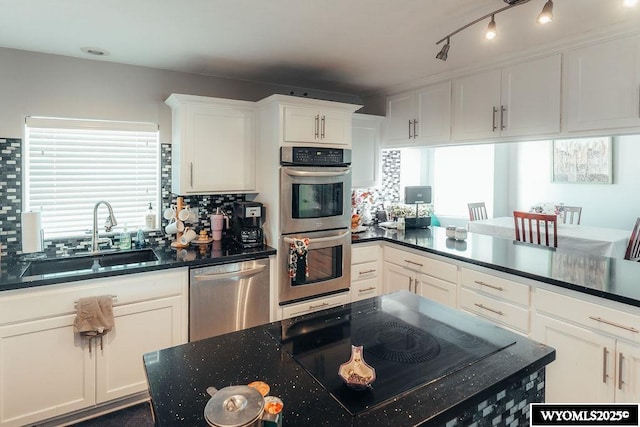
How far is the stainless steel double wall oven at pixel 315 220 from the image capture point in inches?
107

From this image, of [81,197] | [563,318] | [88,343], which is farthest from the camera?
[81,197]

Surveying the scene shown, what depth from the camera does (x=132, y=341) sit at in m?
2.24

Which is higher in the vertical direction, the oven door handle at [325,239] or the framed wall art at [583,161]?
the framed wall art at [583,161]

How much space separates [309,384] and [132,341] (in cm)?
173

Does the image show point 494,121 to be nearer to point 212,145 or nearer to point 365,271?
point 365,271

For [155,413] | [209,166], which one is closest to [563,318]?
[155,413]

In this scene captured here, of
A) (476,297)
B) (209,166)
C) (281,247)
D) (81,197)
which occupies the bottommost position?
(476,297)

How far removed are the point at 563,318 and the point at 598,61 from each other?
5.20 feet

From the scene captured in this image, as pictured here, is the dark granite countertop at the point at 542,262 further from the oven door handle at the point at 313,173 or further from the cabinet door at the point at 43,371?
the cabinet door at the point at 43,371

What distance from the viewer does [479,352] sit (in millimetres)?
1180

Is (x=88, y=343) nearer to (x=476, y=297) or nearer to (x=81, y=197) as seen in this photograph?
(x=81, y=197)

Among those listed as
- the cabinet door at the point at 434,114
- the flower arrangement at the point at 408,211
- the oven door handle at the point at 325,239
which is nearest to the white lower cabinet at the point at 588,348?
the oven door handle at the point at 325,239

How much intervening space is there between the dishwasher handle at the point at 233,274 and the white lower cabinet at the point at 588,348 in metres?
1.83

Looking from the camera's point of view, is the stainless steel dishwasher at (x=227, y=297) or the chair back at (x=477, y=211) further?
the chair back at (x=477, y=211)
